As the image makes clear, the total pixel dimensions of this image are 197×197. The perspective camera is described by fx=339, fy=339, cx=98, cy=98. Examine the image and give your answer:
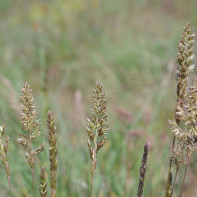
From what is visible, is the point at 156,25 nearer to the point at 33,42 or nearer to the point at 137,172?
the point at 33,42

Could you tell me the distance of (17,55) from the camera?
192 inches

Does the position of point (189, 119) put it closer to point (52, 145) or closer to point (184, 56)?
point (184, 56)

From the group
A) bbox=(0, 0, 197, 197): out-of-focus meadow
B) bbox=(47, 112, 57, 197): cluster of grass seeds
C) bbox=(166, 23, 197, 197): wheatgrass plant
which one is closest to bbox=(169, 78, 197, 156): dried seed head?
bbox=(166, 23, 197, 197): wheatgrass plant

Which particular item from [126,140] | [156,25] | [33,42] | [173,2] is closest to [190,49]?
[126,140]

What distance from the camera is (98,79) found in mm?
4004

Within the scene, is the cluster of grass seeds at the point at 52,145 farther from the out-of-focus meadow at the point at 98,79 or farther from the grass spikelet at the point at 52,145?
the out-of-focus meadow at the point at 98,79

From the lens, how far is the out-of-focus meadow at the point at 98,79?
2129mm

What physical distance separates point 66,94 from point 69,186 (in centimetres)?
235

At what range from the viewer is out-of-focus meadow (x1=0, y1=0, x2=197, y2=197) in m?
2.13

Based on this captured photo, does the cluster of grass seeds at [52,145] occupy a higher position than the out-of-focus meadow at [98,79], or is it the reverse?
the out-of-focus meadow at [98,79]

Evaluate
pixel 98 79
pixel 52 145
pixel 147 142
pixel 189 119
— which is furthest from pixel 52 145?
pixel 98 79

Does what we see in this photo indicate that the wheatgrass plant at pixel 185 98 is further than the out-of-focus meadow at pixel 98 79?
No

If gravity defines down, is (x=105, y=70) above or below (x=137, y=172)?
above

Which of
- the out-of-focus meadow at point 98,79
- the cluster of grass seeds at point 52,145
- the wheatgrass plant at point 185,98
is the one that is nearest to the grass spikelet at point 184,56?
the wheatgrass plant at point 185,98
